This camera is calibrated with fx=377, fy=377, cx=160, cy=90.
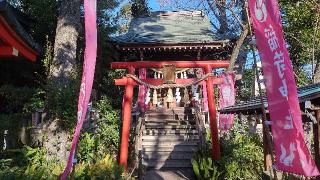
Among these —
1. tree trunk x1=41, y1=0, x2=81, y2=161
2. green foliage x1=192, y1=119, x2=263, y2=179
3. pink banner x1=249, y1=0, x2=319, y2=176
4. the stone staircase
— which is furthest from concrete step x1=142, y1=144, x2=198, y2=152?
pink banner x1=249, y1=0, x2=319, y2=176

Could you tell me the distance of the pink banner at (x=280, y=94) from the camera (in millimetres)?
4270

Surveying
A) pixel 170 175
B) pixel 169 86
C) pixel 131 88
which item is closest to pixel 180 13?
pixel 131 88

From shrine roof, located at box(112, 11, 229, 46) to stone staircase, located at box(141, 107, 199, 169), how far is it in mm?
3189

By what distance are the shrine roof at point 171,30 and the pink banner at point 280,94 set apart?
11.5 m

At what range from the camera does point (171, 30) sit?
20.0 meters

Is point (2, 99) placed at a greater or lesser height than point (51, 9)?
lesser

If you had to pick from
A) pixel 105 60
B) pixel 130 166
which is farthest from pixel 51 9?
pixel 130 166

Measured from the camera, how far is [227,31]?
828 inches

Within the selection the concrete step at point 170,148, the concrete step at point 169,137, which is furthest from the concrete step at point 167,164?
the concrete step at point 169,137

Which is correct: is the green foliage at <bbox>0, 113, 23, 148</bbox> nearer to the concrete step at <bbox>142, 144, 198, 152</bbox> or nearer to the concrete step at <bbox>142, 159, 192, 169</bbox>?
the concrete step at <bbox>142, 159, 192, 169</bbox>

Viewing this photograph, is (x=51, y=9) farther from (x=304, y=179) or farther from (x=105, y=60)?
(x=304, y=179)

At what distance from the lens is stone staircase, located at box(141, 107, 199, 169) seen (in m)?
13.4

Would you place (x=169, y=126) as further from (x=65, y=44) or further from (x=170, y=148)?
(x=65, y=44)

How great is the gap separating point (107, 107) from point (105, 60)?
399cm
